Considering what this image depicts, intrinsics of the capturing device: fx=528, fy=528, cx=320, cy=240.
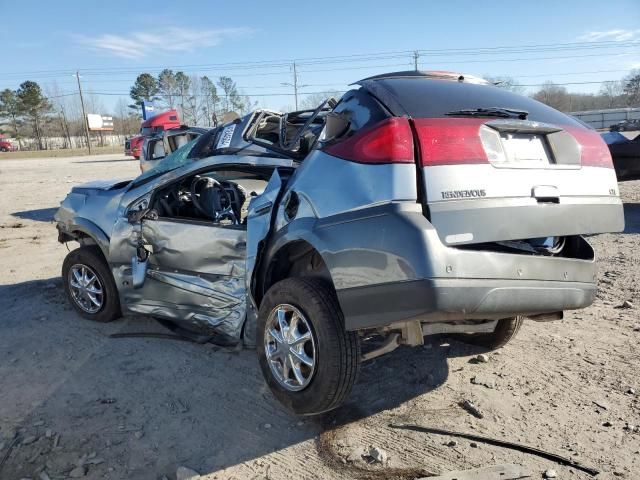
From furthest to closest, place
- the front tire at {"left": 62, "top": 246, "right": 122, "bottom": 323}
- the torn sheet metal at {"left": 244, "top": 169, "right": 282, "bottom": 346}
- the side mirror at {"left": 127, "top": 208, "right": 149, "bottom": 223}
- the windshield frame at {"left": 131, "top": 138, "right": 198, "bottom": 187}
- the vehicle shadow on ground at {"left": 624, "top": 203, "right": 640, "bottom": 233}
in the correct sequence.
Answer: the vehicle shadow on ground at {"left": 624, "top": 203, "right": 640, "bottom": 233} < the front tire at {"left": 62, "top": 246, "right": 122, "bottom": 323} < the side mirror at {"left": 127, "top": 208, "right": 149, "bottom": 223} < the windshield frame at {"left": 131, "top": 138, "right": 198, "bottom": 187} < the torn sheet metal at {"left": 244, "top": 169, "right": 282, "bottom": 346}

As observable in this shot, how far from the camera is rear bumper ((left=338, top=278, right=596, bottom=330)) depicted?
91.8 inches

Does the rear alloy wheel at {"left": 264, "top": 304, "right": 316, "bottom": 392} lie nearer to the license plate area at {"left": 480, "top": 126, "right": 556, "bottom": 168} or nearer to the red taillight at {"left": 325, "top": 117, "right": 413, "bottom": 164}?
the red taillight at {"left": 325, "top": 117, "right": 413, "bottom": 164}

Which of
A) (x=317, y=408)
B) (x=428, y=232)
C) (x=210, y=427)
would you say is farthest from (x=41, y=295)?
(x=428, y=232)

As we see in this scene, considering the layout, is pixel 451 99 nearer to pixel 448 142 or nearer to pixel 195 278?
pixel 448 142

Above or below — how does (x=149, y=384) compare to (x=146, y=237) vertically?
below

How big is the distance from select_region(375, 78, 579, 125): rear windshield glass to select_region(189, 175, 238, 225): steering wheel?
2002mm

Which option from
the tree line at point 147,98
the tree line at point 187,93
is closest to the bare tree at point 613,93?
the tree line at point 147,98

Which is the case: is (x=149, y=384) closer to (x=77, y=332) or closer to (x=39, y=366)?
(x=39, y=366)

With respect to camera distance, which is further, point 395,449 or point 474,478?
point 395,449

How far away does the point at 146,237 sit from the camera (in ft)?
14.2

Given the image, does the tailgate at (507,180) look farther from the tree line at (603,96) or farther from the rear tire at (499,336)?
the tree line at (603,96)

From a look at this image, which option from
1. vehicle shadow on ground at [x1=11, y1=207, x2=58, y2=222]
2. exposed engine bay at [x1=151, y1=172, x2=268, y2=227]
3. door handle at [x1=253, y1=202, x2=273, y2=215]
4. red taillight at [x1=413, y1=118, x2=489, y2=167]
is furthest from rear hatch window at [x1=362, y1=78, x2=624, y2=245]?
vehicle shadow on ground at [x1=11, y1=207, x2=58, y2=222]

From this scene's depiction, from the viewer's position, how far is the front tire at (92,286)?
476cm

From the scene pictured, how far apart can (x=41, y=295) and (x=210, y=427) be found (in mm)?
3686
